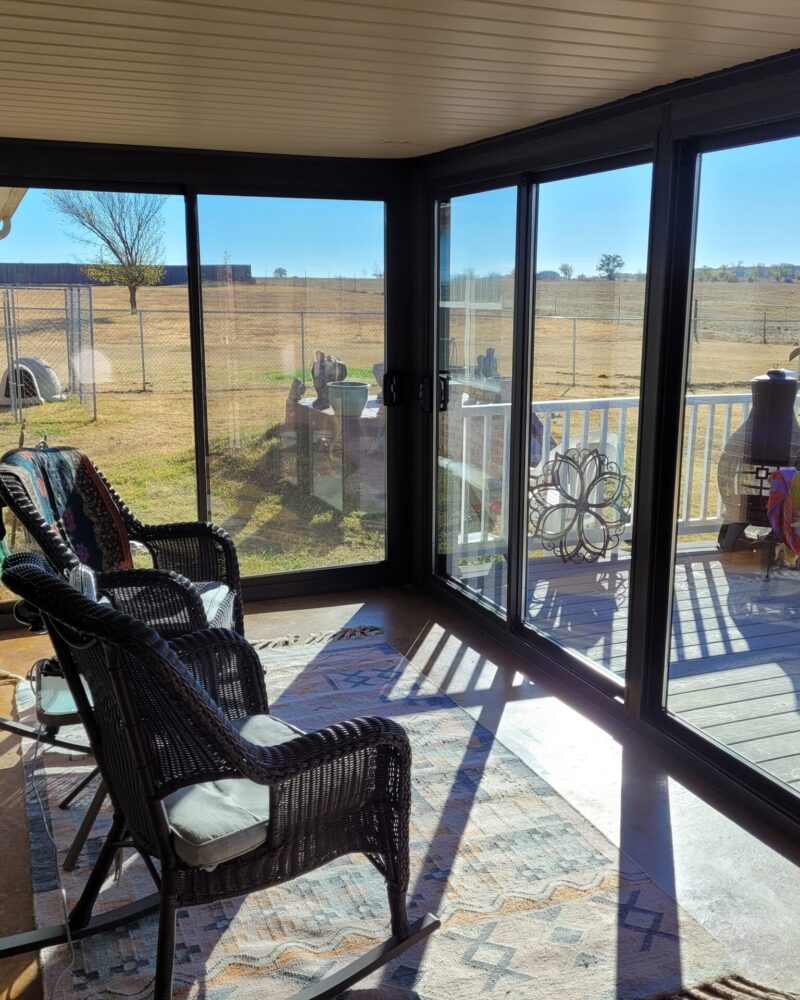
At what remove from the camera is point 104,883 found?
105 inches

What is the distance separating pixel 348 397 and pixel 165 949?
11.6ft

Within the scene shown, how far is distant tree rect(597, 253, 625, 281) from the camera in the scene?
3586 mm

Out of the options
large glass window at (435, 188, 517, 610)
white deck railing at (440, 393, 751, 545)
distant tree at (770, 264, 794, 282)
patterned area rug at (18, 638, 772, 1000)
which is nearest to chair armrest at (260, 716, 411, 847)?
patterned area rug at (18, 638, 772, 1000)

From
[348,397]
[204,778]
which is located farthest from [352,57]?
[348,397]

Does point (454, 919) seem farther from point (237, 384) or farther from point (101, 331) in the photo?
point (101, 331)

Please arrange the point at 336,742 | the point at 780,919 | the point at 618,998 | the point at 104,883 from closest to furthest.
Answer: the point at 336,742, the point at 618,998, the point at 780,919, the point at 104,883

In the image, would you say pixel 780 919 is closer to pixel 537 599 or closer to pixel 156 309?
pixel 537 599

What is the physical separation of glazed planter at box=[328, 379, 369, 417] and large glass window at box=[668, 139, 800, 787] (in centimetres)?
232

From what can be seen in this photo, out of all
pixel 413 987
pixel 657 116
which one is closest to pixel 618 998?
pixel 413 987

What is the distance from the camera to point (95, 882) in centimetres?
244

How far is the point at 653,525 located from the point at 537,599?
103 centimetres

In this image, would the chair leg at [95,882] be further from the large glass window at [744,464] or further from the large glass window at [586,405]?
the large glass window at [586,405]

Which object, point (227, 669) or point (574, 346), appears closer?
point (227, 669)

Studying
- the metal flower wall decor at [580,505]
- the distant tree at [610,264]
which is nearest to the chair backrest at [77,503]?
the metal flower wall decor at [580,505]
